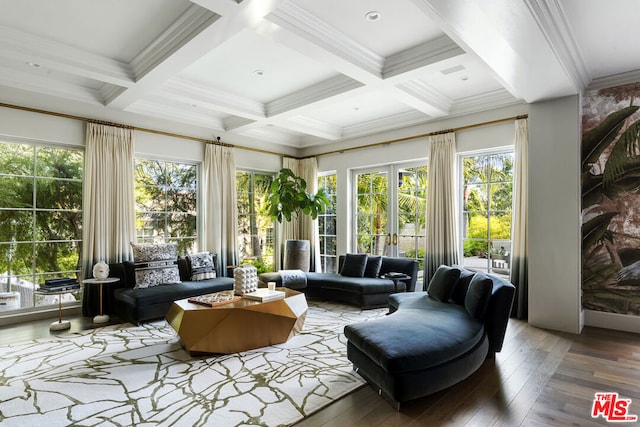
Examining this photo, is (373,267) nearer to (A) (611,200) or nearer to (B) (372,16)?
(A) (611,200)

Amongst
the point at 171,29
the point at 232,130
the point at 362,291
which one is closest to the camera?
the point at 171,29

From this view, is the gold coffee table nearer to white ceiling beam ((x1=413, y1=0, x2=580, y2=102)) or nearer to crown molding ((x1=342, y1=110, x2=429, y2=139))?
white ceiling beam ((x1=413, y1=0, x2=580, y2=102))

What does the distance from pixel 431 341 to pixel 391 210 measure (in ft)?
13.4

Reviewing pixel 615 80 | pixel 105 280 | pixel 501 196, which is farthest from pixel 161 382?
pixel 615 80

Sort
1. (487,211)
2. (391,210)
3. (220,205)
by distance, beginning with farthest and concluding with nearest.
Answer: (391,210)
(220,205)
(487,211)

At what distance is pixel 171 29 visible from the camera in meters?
3.37

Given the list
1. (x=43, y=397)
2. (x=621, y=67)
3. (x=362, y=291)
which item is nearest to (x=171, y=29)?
(x=43, y=397)

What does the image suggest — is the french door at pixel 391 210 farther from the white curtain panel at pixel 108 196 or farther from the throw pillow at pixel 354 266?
the white curtain panel at pixel 108 196

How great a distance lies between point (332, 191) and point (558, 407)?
5567 millimetres

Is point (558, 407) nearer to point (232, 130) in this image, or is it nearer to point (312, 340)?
point (312, 340)

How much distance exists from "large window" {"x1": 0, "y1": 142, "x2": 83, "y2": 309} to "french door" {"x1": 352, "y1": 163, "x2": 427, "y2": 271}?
460 cm

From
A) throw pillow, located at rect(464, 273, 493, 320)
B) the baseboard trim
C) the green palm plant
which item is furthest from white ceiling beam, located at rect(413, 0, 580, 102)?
the green palm plant

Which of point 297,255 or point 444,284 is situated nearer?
point 444,284

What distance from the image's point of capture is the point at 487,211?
537 cm
